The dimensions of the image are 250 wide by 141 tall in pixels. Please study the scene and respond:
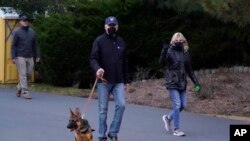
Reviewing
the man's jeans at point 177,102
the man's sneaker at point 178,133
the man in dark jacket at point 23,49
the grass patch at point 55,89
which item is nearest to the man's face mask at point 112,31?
the man's jeans at point 177,102

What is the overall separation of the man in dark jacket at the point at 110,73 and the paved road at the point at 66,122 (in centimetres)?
77

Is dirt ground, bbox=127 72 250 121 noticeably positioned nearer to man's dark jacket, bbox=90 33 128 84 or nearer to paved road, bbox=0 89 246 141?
paved road, bbox=0 89 246 141

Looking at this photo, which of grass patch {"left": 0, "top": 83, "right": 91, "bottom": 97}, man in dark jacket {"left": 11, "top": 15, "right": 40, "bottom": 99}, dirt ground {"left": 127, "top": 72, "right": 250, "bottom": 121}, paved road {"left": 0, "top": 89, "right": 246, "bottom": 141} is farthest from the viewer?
grass patch {"left": 0, "top": 83, "right": 91, "bottom": 97}

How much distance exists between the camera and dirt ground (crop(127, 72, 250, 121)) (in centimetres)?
1440

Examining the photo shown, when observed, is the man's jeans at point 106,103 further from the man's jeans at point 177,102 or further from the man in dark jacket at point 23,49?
the man in dark jacket at point 23,49

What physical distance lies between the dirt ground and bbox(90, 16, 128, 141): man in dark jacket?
423 cm

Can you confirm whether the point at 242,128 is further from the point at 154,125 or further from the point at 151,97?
the point at 151,97

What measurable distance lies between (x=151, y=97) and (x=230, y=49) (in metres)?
4.19

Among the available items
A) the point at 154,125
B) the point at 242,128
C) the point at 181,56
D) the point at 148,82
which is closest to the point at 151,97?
the point at 148,82

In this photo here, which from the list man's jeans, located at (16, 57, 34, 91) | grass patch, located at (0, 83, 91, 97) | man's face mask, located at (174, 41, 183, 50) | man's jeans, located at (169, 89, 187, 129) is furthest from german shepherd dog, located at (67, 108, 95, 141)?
grass patch, located at (0, 83, 91, 97)

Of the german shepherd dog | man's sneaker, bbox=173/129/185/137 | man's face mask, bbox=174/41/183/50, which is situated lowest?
man's sneaker, bbox=173/129/185/137

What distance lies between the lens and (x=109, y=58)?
9.90 m

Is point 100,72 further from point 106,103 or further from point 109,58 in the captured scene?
point 106,103

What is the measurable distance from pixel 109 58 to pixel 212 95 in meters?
5.93
